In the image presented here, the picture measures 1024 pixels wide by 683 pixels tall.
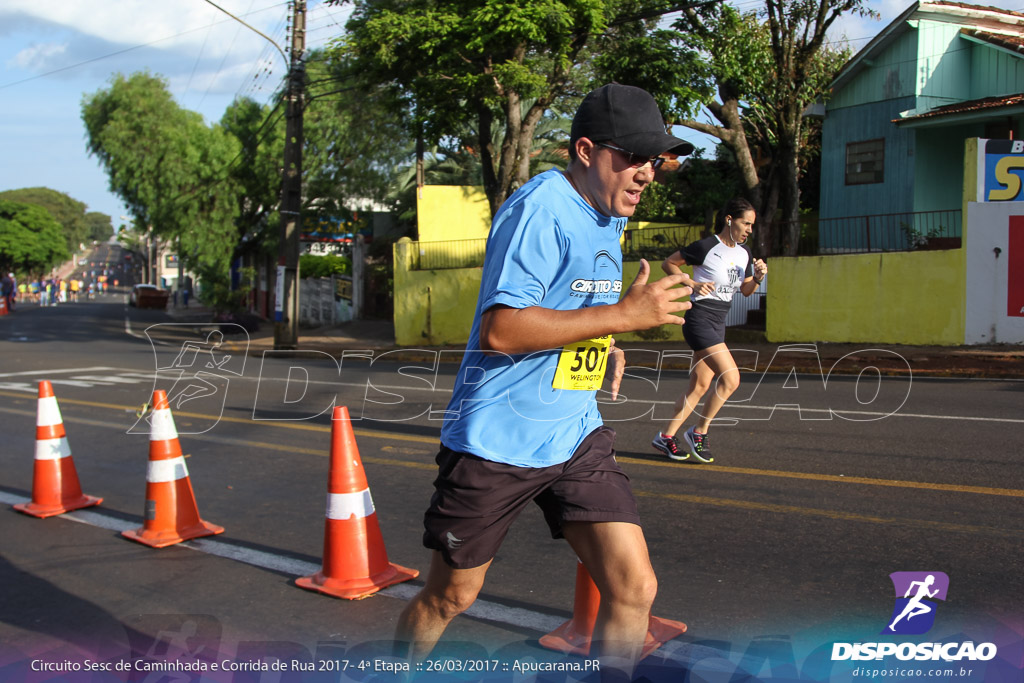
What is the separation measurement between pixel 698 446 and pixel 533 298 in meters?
4.62

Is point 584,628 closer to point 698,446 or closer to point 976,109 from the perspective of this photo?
point 698,446

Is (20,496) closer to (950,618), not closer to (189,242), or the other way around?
(950,618)

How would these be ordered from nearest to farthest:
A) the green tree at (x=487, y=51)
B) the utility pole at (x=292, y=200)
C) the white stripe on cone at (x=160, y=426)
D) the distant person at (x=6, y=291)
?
the white stripe on cone at (x=160, y=426) → the green tree at (x=487, y=51) → the utility pole at (x=292, y=200) → the distant person at (x=6, y=291)

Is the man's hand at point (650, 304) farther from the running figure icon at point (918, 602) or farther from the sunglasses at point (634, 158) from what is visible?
the running figure icon at point (918, 602)

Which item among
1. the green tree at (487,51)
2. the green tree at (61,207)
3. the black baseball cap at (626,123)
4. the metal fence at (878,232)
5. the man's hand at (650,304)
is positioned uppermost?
the green tree at (61,207)

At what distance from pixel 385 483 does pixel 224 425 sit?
11.9 ft

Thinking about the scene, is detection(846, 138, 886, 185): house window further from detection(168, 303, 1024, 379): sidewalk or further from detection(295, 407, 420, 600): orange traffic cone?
detection(295, 407, 420, 600): orange traffic cone

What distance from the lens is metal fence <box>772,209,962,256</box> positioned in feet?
54.1

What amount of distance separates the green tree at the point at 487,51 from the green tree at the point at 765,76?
1.49 metres

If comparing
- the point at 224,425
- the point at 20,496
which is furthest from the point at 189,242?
the point at 20,496

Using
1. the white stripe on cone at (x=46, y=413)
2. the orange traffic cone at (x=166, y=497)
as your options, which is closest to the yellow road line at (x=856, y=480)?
the orange traffic cone at (x=166, y=497)

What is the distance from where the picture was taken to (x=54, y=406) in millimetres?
6039

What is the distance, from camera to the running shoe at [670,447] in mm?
6920

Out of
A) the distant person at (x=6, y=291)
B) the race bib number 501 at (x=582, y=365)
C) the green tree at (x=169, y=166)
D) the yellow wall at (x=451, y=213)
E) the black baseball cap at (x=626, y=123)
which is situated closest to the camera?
the black baseball cap at (x=626, y=123)
